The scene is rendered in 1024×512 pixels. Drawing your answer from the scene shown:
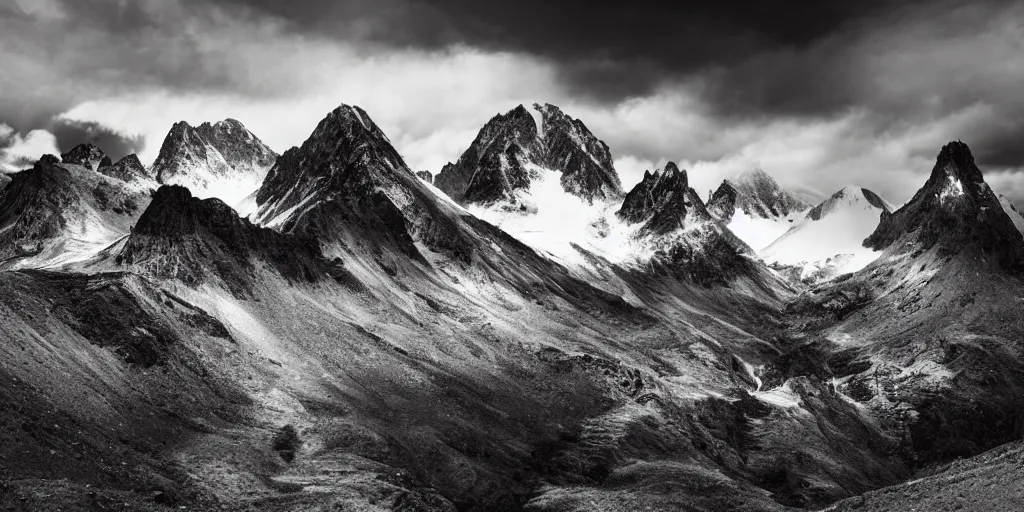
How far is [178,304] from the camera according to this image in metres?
147

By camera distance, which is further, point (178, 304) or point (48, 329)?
point (178, 304)

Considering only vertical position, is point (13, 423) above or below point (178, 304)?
below

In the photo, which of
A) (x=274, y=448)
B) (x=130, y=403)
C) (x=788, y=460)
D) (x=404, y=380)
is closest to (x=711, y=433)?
(x=788, y=460)

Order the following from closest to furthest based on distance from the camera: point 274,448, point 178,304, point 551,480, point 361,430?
point 274,448
point 361,430
point 551,480
point 178,304

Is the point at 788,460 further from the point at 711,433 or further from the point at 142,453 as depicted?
the point at 142,453

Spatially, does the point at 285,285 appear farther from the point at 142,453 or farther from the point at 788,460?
the point at 788,460

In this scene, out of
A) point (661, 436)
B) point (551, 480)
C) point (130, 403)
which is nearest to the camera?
point (130, 403)

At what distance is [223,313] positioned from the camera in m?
152

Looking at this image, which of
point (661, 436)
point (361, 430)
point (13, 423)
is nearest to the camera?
point (13, 423)

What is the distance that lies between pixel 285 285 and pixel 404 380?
4225 cm

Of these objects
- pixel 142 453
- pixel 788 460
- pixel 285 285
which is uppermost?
pixel 285 285

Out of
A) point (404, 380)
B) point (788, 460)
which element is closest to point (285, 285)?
point (404, 380)

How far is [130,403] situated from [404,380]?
163 ft

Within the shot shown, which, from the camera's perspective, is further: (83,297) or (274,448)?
(83,297)
